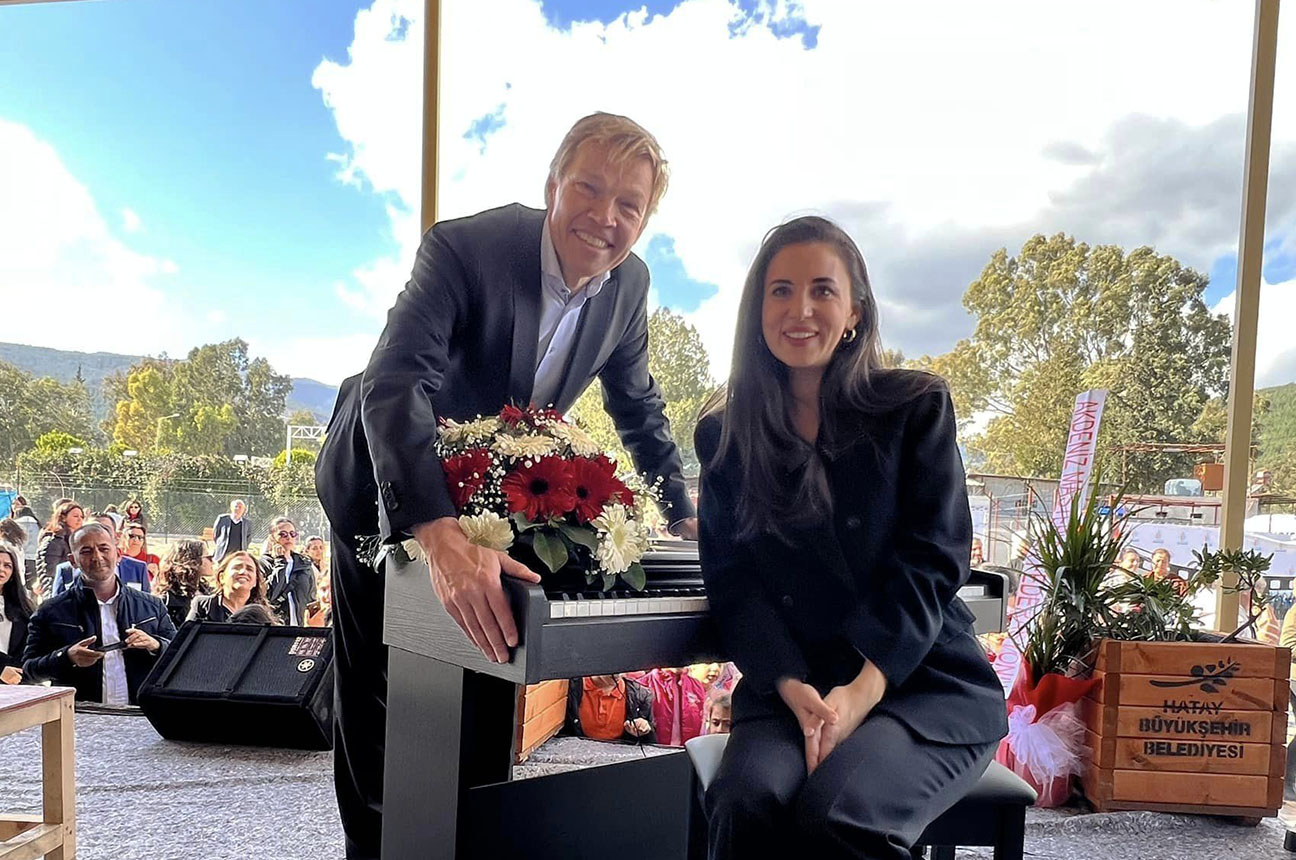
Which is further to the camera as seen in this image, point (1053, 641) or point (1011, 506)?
point (1011, 506)

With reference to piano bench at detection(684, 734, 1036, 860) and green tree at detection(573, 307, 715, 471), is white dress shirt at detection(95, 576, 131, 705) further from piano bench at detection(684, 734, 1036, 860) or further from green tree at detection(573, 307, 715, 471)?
piano bench at detection(684, 734, 1036, 860)

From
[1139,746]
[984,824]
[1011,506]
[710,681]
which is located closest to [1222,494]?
[1011,506]

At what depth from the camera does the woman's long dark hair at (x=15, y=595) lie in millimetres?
3713

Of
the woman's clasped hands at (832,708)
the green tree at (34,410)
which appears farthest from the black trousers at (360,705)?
the green tree at (34,410)

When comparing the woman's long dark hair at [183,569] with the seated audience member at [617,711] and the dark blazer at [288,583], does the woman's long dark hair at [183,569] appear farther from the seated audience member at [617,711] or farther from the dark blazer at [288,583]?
the seated audience member at [617,711]

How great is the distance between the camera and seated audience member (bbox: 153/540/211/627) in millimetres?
3770

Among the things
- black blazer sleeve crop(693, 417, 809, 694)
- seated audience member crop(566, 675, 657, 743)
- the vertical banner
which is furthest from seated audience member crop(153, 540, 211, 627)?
the vertical banner

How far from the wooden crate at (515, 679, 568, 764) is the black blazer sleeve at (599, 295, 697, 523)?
107cm

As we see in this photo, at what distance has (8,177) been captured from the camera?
387 centimetres

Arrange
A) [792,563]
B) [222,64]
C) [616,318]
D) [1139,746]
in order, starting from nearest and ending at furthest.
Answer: [792,563] → [616,318] → [1139,746] → [222,64]

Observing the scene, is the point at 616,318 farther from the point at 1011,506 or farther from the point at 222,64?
the point at 222,64

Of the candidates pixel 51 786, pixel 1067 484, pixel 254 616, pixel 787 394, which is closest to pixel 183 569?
pixel 254 616

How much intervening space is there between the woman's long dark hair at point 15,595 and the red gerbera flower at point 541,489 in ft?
10.6

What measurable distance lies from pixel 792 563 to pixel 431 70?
2.51 meters
